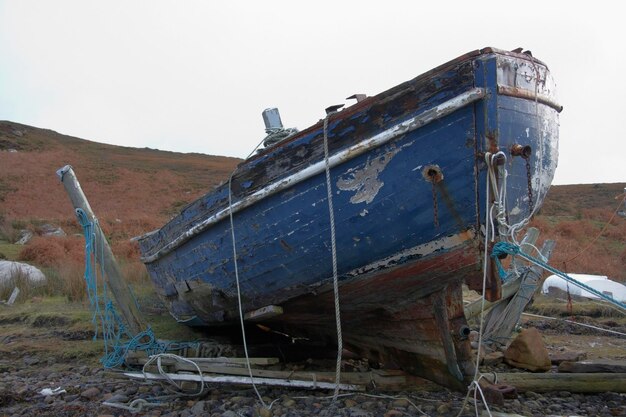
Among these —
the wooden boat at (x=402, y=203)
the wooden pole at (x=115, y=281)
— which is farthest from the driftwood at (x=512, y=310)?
the wooden pole at (x=115, y=281)

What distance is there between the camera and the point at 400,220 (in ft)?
12.4

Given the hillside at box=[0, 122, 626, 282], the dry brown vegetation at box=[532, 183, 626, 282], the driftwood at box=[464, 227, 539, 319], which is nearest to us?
the driftwood at box=[464, 227, 539, 319]

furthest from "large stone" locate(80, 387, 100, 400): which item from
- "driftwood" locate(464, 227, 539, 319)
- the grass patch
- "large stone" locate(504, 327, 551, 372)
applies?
the grass patch

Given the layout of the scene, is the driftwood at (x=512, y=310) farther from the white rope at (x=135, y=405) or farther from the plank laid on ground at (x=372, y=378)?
the white rope at (x=135, y=405)

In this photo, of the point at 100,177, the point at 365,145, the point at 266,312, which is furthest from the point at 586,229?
the point at 100,177

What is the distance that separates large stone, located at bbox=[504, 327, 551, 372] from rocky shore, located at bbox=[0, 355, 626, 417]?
0.62 metres

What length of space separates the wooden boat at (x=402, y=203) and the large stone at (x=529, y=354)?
3.93ft

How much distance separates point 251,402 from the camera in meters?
4.06

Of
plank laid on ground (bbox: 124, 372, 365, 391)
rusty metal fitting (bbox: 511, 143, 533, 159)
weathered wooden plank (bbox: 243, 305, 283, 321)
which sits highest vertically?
→ rusty metal fitting (bbox: 511, 143, 533, 159)

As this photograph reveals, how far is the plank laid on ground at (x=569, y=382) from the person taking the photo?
408cm

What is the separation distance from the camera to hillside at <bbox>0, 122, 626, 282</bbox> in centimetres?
1633

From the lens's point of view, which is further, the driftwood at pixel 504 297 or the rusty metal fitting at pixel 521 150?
the driftwood at pixel 504 297

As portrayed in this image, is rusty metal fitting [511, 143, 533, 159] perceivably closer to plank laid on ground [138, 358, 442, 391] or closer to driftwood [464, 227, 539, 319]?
plank laid on ground [138, 358, 442, 391]

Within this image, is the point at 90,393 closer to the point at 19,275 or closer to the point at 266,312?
the point at 266,312
